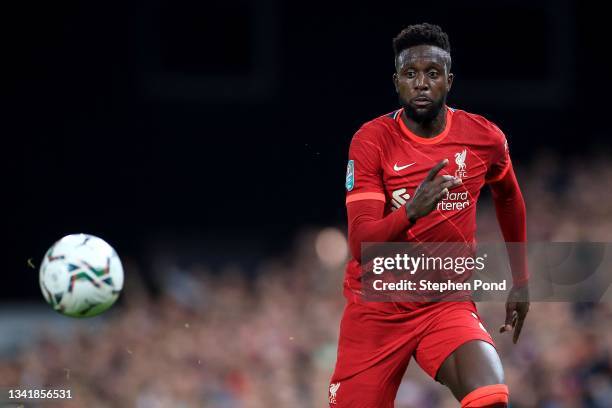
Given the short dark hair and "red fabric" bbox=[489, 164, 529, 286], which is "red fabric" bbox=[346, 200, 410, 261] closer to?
the short dark hair

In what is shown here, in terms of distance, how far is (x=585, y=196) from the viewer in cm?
1070

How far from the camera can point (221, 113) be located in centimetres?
1691

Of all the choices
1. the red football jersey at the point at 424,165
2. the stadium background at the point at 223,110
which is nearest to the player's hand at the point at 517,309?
the red football jersey at the point at 424,165

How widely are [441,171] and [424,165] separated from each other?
0.12 meters

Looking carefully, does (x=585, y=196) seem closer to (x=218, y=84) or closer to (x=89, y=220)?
(x=218, y=84)

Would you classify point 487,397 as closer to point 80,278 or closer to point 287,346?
point 80,278

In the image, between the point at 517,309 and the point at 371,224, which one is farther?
the point at 517,309

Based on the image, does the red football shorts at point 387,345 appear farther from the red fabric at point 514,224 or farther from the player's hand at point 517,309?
the red fabric at point 514,224

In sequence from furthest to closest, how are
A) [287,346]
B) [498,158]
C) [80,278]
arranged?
[287,346] < [80,278] < [498,158]

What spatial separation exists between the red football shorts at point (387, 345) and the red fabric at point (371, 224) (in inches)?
16.8

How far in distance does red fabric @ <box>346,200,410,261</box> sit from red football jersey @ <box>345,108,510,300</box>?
6 centimetres

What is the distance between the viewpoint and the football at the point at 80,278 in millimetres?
6797

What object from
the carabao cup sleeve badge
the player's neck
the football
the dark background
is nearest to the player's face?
the player's neck

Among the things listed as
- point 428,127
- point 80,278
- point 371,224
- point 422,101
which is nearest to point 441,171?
point 428,127
